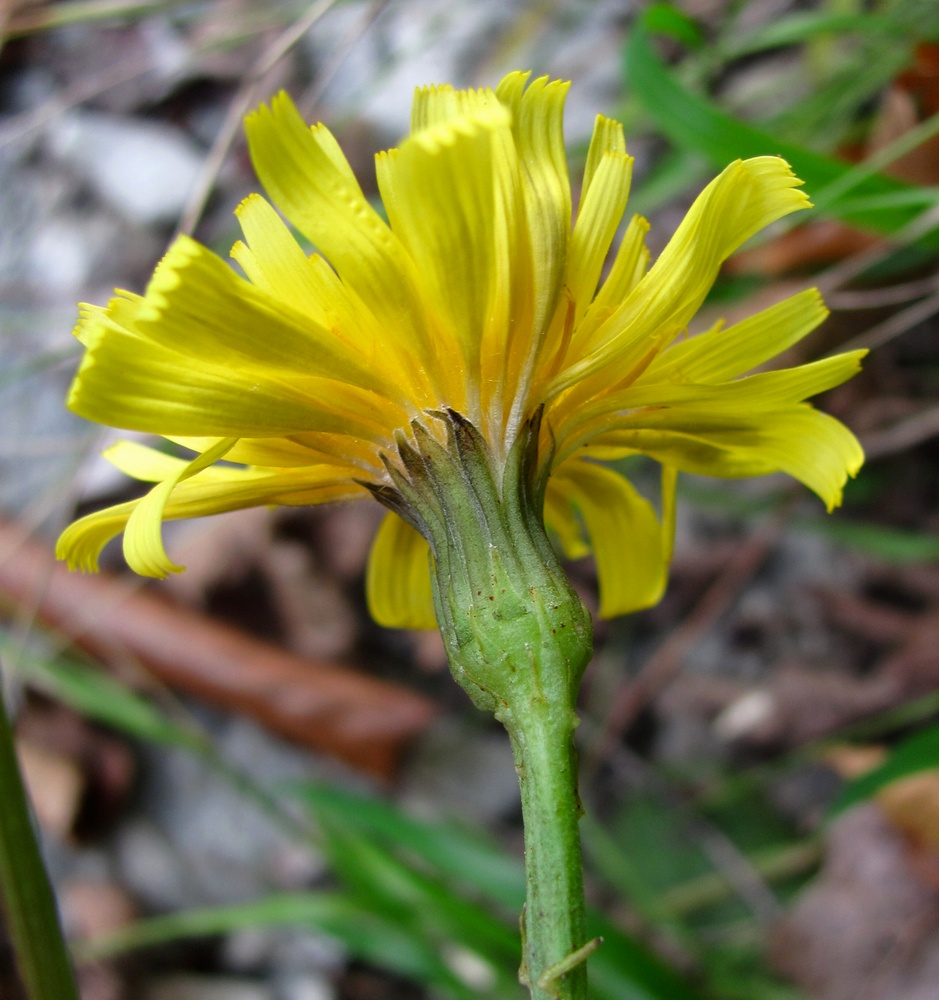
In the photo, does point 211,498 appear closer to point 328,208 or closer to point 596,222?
point 328,208

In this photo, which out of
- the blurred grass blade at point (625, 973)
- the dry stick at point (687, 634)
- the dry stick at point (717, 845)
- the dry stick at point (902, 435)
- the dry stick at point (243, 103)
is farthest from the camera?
the dry stick at point (687, 634)

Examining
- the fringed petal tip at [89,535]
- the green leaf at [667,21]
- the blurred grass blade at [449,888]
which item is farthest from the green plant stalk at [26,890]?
the green leaf at [667,21]

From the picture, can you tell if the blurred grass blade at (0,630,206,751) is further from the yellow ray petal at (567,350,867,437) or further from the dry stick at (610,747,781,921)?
the yellow ray petal at (567,350,867,437)

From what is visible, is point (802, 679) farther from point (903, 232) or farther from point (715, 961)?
point (903, 232)

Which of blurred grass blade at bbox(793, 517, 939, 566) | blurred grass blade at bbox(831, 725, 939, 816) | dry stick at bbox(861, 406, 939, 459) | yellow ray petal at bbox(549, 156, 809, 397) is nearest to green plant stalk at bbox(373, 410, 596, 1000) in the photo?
yellow ray petal at bbox(549, 156, 809, 397)

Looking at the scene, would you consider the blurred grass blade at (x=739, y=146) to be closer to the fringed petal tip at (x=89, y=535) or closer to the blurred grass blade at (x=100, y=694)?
the fringed petal tip at (x=89, y=535)

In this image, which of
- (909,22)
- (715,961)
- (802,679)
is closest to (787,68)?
(909,22)

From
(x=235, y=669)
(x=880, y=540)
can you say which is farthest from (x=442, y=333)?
(x=880, y=540)

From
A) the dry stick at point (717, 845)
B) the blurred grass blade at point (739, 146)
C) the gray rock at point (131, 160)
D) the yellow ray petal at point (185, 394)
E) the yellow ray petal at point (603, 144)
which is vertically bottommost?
the dry stick at point (717, 845)
